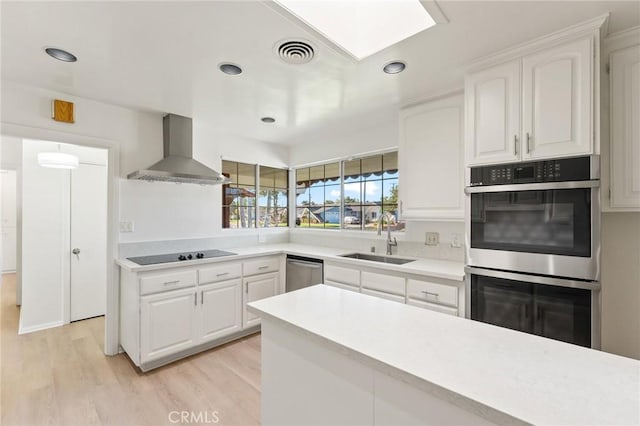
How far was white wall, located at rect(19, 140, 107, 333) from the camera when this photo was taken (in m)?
3.29

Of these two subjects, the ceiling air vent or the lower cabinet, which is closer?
the ceiling air vent

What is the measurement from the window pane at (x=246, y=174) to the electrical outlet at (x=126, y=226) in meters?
1.42

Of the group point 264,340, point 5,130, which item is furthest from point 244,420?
point 5,130

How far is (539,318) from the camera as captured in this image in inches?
67.2

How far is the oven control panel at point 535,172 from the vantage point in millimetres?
1573

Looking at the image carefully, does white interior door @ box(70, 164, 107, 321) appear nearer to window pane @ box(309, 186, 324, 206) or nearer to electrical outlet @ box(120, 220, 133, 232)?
electrical outlet @ box(120, 220, 133, 232)

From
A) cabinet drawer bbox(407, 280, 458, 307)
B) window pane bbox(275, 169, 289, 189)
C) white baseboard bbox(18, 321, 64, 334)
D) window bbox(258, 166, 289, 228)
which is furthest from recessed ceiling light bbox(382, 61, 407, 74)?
white baseboard bbox(18, 321, 64, 334)

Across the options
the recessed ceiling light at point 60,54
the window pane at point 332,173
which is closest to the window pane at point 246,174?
the window pane at point 332,173

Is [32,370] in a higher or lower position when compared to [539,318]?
lower

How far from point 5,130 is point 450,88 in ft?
11.6

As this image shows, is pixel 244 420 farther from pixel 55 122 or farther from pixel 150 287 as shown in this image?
pixel 55 122

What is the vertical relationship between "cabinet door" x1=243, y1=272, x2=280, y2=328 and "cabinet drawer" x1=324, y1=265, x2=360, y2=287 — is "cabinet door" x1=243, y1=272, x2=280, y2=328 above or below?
below

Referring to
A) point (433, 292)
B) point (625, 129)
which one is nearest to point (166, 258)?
point (433, 292)

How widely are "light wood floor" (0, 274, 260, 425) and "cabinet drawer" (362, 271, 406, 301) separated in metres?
1.23
